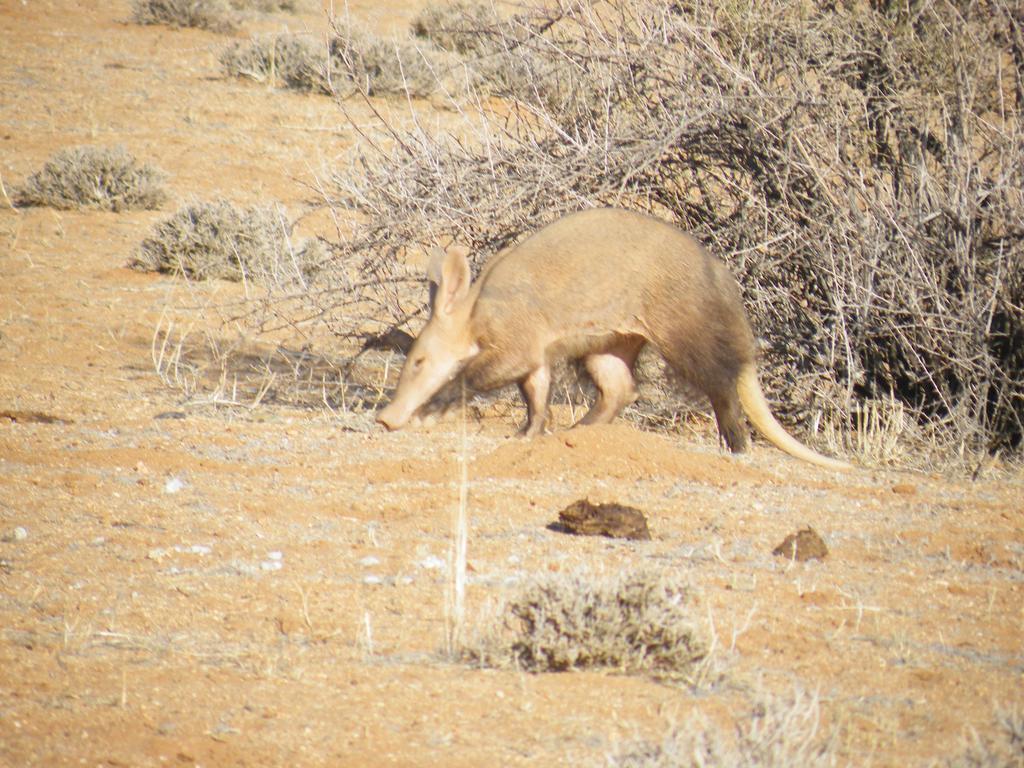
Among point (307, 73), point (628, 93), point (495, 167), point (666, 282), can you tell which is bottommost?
point (666, 282)

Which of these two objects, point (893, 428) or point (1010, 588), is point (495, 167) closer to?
point (893, 428)

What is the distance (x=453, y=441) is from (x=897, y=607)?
291 centimetres

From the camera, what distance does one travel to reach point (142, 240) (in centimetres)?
1120

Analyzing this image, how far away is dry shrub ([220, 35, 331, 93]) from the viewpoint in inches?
626

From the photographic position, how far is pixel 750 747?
2773 mm

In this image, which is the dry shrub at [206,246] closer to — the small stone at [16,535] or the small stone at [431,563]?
the small stone at [16,535]

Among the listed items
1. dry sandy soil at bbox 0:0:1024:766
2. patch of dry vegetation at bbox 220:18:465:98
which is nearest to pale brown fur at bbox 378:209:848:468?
dry sandy soil at bbox 0:0:1024:766

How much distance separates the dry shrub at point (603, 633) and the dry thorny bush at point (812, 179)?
336 cm

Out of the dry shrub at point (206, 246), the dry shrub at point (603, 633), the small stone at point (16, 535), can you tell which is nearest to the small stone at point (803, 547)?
the dry shrub at point (603, 633)

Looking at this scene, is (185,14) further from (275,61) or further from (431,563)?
(431,563)

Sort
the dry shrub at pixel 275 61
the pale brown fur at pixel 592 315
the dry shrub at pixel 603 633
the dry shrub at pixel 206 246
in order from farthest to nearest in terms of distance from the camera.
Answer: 1. the dry shrub at pixel 275 61
2. the dry shrub at pixel 206 246
3. the pale brown fur at pixel 592 315
4. the dry shrub at pixel 603 633

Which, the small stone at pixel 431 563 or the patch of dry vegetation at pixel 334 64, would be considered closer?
the small stone at pixel 431 563

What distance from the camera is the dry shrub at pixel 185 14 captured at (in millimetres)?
18422

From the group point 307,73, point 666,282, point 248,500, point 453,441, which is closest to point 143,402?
point 453,441
